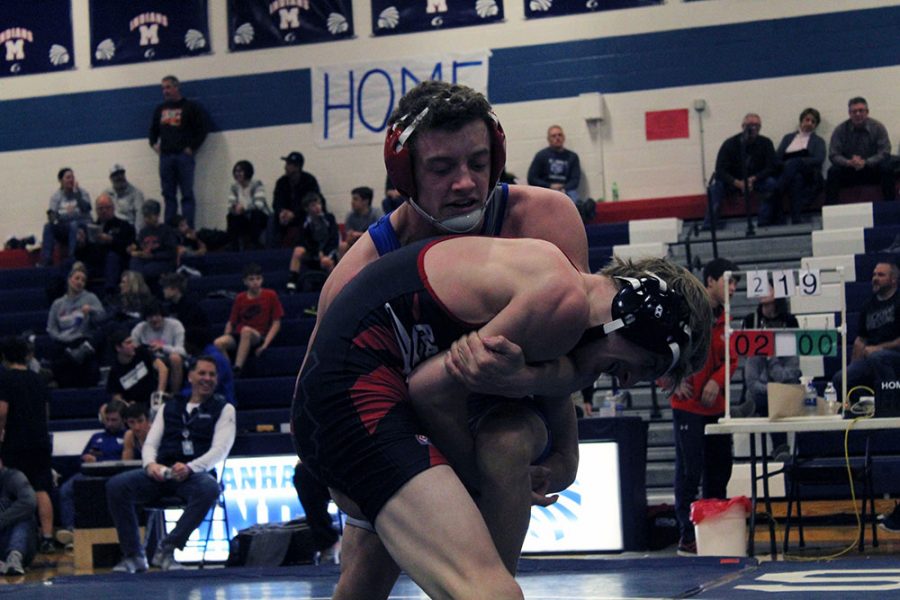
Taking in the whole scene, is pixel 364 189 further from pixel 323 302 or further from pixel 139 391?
pixel 323 302

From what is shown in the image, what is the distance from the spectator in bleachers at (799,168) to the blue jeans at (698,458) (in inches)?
209

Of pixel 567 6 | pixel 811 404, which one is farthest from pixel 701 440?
pixel 567 6

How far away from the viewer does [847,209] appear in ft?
41.1

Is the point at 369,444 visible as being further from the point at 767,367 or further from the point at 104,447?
the point at 104,447

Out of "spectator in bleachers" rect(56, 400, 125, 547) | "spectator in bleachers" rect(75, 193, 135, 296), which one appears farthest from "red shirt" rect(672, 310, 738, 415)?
"spectator in bleachers" rect(75, 193, 135, 296)

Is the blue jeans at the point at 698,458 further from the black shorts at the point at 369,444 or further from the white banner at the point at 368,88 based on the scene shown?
the white banner at the point at 368,88

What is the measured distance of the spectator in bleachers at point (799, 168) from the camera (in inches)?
519

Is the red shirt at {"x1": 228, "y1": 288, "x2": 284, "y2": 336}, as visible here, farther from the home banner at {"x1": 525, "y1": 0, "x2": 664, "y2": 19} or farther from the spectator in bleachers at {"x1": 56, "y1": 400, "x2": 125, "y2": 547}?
the home banner at {"x1": 525, "y1": 0, "x2": 664, "y2": 19}

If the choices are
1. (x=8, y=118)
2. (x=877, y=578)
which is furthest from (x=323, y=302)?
(x=8, y=118)

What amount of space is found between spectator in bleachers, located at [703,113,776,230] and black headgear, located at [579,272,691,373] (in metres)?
10.3

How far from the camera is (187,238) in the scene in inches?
583

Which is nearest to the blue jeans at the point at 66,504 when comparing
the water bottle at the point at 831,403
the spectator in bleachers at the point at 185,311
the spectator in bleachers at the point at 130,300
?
the spectator in bleachers at the point at 185,311

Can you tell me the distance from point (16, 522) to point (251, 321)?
3.67 meters

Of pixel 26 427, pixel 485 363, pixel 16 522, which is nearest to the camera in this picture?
pixel 485 363
